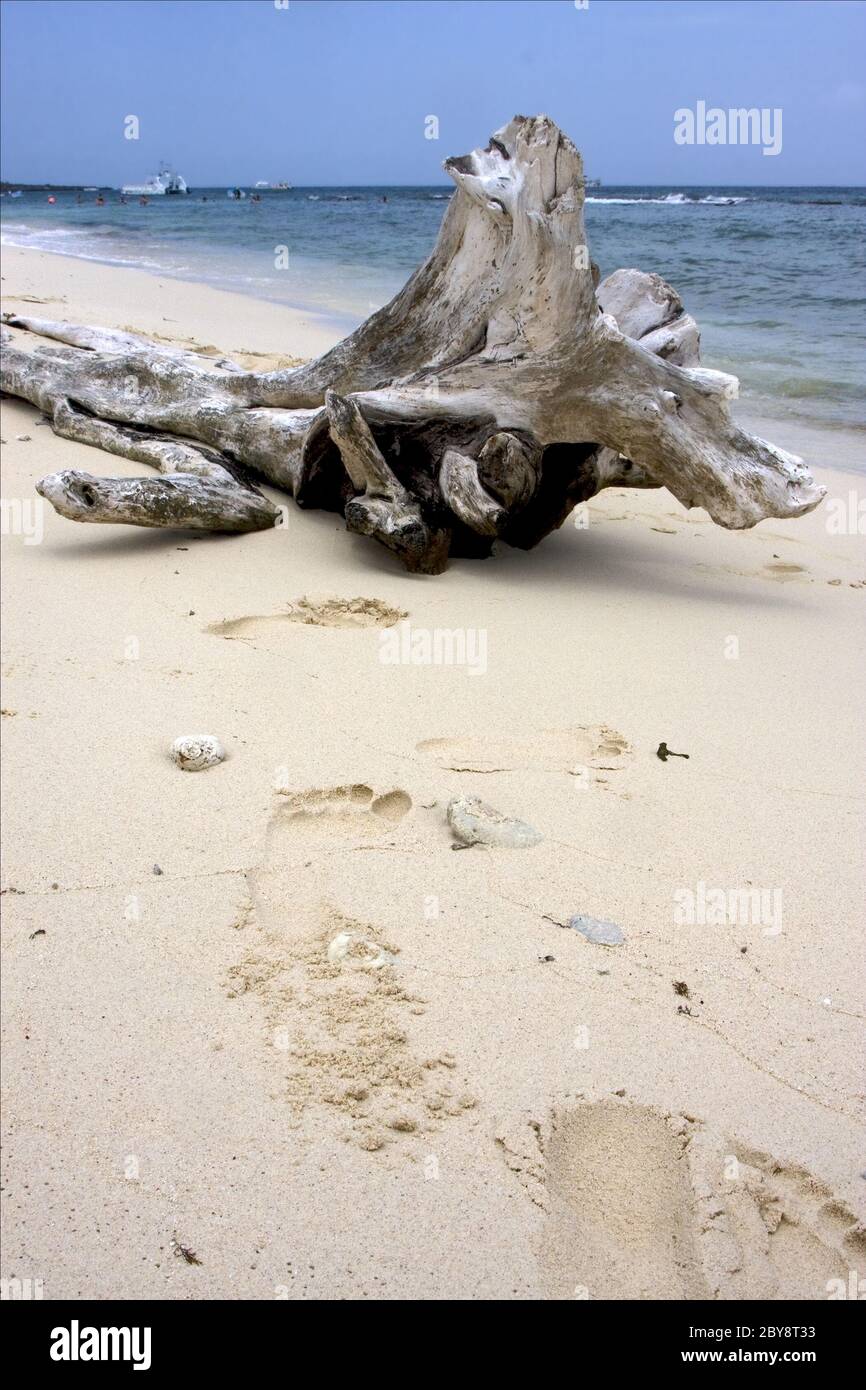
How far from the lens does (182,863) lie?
265 centimetres

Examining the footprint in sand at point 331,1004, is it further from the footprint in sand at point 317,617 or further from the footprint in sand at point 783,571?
the footprint in sand at point 783,571

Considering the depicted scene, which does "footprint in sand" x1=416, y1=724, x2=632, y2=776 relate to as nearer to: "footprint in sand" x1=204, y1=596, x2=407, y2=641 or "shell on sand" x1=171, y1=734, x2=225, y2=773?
"shell on sand" x1=171, y1=734, x2=225, y2=773

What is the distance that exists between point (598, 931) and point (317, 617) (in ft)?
6.79

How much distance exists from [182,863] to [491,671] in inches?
56.8

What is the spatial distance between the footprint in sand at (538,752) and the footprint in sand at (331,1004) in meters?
0.42

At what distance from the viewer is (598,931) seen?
243cm

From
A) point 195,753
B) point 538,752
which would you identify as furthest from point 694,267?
point 195,753

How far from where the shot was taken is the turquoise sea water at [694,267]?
1034cm

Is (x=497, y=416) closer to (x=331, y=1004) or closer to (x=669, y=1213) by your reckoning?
(x=331, y=1004)

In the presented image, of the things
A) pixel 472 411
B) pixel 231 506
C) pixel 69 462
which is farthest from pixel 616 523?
pixel 69 462

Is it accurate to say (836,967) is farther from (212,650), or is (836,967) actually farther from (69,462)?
(69,462)

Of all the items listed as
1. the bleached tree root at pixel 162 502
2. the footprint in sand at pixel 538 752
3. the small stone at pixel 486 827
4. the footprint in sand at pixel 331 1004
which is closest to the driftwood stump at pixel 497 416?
the bleached tree root at pixel 162 502

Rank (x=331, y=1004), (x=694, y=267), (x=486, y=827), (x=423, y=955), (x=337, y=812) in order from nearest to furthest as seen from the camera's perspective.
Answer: (x=331, y=1004), (x=423, y=955), (x=486, y=827), (x=337, y=812), (x=694, y=267)

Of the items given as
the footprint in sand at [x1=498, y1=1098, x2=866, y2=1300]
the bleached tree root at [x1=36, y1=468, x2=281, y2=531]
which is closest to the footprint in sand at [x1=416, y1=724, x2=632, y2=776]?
the footprint in sand at [x1=498, y1=1098, x2=866, y2=1300]
